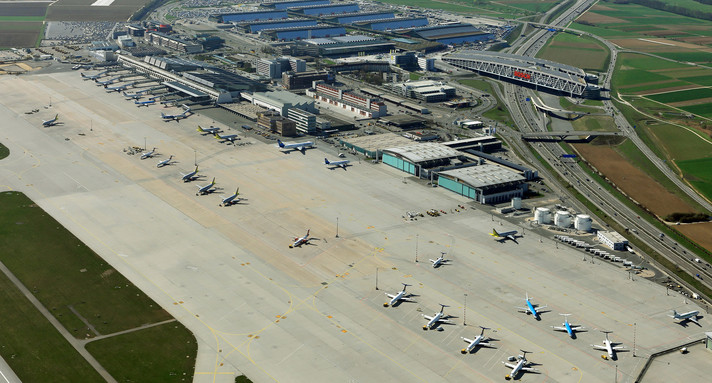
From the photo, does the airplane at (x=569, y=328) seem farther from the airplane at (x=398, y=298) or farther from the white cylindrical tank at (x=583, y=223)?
the white cylindrical tank at (x=583, y=223)

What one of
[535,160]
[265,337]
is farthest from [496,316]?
[535,160]

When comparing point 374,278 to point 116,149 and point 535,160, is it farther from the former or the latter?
point 116,149

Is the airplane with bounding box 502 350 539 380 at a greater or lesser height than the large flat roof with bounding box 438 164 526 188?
greater

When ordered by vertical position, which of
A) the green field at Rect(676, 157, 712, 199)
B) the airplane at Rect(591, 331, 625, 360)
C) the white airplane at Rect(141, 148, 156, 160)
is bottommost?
the green field at Rect(676, 157, 712, 199)

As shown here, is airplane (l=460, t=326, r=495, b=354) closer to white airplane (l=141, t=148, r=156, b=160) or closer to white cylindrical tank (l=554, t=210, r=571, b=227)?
white cylindrical tank (l=554, t=210, r=571, b=227)

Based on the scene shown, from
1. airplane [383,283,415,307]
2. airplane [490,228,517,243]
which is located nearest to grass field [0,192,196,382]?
airplane [383,283,415,307]

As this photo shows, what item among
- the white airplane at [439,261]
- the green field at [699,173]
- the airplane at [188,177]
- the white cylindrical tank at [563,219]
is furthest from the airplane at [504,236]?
the airplane at [188,177]

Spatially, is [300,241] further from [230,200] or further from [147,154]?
[147,154]
